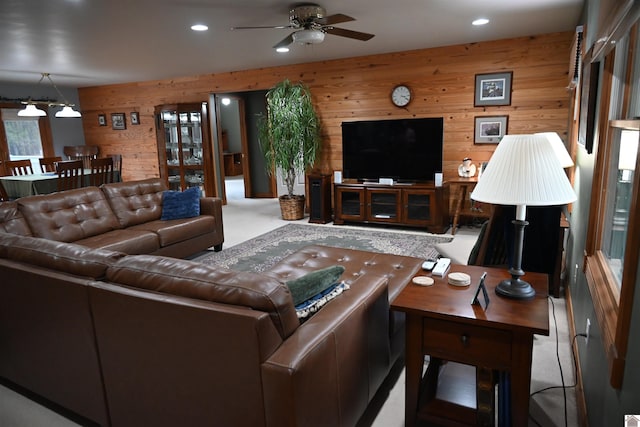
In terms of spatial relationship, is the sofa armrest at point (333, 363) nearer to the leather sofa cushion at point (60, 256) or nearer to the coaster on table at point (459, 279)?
the coaster on table at point (459, 279)

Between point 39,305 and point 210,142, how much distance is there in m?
6.03

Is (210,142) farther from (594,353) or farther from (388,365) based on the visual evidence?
(594,353)

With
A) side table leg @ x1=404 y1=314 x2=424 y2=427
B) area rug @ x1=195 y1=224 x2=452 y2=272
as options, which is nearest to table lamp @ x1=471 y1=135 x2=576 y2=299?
side table leg @ x1=404 y1=314 x2=424 y2=427

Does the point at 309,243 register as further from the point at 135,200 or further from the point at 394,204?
the point at 135,200

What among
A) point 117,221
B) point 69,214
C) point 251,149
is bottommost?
point 117,221

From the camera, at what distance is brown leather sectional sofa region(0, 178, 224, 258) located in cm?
351

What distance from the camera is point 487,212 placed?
5461mm

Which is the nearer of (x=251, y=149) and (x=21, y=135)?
(x=21, y=135)

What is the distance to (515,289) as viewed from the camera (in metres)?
1.69

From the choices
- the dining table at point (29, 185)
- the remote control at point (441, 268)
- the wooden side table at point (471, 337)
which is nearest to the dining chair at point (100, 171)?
the dining table at point (29, 185)

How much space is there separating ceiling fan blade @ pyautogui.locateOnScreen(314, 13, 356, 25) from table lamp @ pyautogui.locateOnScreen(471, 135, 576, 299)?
2.16 meters

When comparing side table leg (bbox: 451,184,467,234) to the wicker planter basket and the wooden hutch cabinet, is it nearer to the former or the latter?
the wicker planter basket

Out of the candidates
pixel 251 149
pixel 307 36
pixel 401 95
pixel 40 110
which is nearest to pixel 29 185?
pixel 40 110

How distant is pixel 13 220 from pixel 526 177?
376cm
